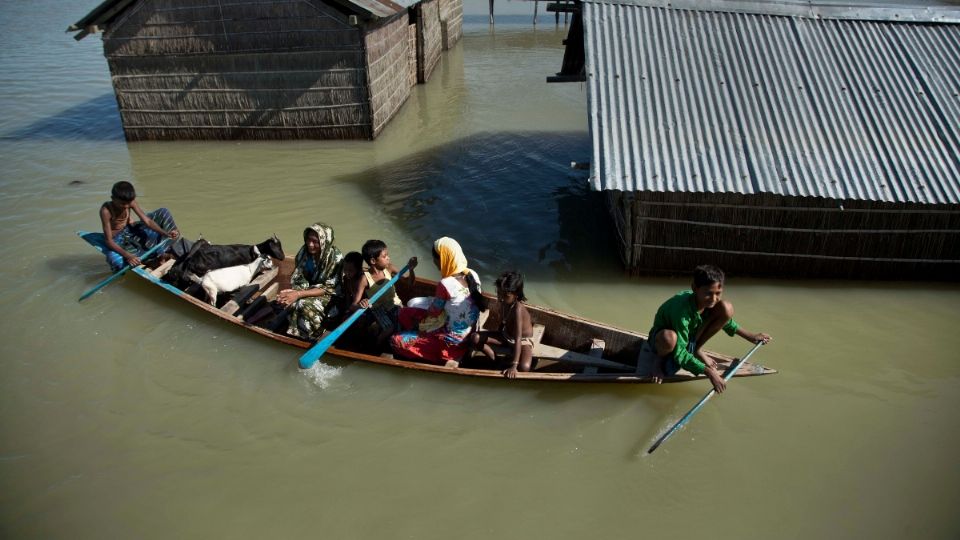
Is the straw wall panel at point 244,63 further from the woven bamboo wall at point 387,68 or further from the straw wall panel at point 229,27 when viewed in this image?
the woven bamboo wall at point 387,68

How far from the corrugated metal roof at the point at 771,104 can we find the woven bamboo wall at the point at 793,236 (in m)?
0.28

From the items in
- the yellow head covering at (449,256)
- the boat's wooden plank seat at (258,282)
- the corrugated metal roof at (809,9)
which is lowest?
the boat's wooden plank seat at (258,282)

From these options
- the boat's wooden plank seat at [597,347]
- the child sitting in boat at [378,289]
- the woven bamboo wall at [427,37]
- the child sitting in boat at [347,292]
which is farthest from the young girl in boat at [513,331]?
the woven bamboo wall at [427,37]

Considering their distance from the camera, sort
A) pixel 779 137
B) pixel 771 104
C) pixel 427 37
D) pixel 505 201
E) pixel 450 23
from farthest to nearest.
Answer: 1. pixel 450 23
2. pixel 427 37
3. pixel 505 201
4. pixel 771 104
5. pixel 779 137

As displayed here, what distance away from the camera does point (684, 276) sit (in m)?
7.00

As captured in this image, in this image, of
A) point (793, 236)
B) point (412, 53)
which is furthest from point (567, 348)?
point (412, 53)

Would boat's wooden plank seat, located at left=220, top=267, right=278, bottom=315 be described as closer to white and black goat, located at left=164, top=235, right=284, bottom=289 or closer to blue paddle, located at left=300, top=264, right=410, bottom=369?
white and black goat, located at left=164, top=235, right=284, bottom=289

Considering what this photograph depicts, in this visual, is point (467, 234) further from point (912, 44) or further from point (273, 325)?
point (912, 44)

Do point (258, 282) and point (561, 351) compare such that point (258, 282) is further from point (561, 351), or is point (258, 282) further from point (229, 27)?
point (229, 27)

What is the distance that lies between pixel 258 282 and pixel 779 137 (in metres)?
5.69

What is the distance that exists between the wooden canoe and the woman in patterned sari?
6.8 inches

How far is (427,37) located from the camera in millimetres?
16328

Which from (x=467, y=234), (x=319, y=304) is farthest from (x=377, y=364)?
(x=467, y=234)

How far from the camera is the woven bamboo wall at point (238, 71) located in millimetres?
10633
